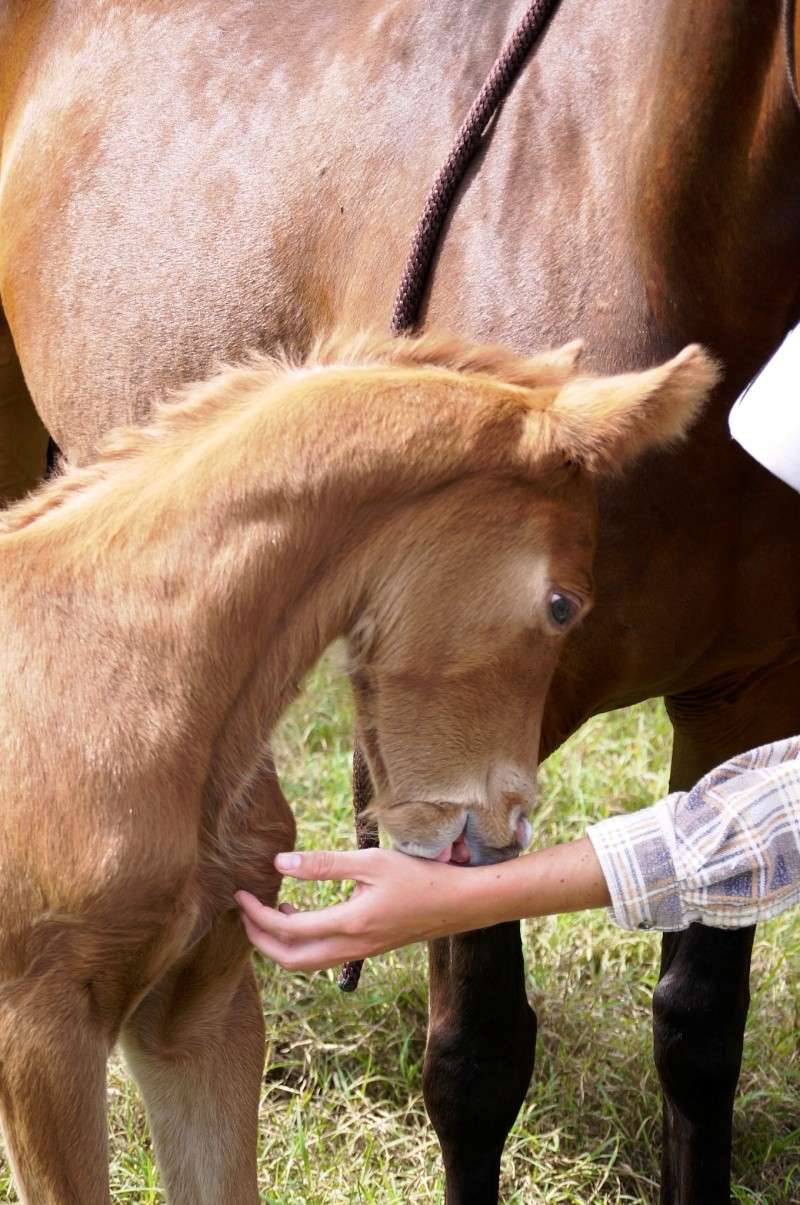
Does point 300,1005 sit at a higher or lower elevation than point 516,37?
lower

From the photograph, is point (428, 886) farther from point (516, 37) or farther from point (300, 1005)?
point (300, 1005)

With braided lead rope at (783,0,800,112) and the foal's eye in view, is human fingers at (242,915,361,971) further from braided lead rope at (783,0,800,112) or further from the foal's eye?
braided lead rope at (783,0,800,112)

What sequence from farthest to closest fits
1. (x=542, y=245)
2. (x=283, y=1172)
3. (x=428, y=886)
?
(x=283, y=1172)
(x=542, y=245)
(x=428, y=886)

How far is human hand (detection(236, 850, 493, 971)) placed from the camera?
1956mm

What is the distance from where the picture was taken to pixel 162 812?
186 cm

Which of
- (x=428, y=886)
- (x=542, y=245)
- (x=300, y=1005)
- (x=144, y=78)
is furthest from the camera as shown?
(x=300, y=1005)

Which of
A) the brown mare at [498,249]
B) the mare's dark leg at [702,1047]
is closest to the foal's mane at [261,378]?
the brown mare at [498,249]

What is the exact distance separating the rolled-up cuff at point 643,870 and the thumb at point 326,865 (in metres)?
0.28

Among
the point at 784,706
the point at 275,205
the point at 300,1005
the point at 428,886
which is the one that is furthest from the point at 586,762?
the point at 428,886

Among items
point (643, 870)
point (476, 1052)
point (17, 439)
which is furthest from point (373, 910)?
point (17, 439)

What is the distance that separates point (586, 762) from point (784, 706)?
170cm

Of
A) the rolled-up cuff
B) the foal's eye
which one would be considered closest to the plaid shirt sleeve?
the rolled-up cuff

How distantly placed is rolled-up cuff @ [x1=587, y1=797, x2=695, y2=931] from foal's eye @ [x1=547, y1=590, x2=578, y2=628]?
25 centimetres

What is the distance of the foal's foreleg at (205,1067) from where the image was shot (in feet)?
7.02
